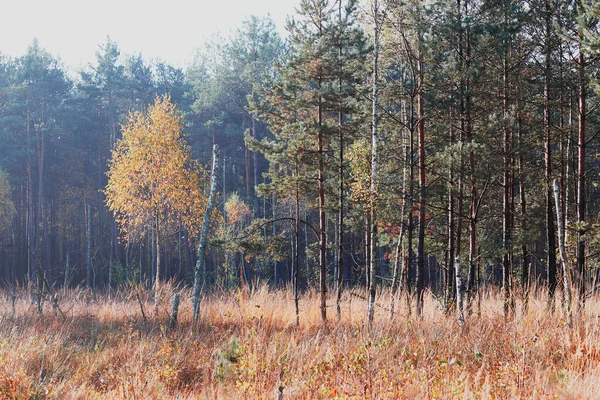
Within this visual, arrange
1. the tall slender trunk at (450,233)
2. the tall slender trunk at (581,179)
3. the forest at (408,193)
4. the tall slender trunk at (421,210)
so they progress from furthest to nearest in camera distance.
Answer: the tall slender trunk at (421,210) → the tall slender trunk at (450,233) → the tall slender trunk at (581,179) → the forest at (408,193)

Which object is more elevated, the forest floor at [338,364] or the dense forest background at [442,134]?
the dense forest background at [442,134]

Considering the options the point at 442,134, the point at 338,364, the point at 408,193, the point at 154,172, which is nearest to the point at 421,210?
the point at 408,193

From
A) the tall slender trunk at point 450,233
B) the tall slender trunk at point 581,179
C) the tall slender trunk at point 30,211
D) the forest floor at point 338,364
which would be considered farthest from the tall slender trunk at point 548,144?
the tall slender trunk at point 30,211

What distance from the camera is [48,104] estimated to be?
117ft

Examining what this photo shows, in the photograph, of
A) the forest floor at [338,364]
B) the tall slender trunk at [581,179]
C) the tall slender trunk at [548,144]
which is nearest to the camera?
the forest floor at [338,364]

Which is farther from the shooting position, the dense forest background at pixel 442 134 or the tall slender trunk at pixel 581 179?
the dense forest background at pixel 442 134

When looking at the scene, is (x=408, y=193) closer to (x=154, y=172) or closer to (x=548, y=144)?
(x=548, y=144)

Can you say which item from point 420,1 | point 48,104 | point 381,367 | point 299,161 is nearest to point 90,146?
point 48,104

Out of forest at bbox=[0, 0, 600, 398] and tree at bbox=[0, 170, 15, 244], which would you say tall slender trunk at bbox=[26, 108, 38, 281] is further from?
forest at bbox=[0, 0, 600, 398]

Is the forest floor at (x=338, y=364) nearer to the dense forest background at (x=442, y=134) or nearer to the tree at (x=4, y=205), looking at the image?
the dense forest background at (x=442, y=134)

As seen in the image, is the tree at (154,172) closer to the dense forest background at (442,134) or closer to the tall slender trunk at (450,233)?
the dense forest background at (442,134)

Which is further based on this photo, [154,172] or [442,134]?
[154,172]

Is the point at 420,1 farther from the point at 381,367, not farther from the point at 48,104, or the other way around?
the point at 48,104

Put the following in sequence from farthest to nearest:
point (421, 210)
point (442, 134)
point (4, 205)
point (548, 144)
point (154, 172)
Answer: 1. point (4, 205)
2. point (154, 172)
3. point (442, 134)
4. point (548, 144)
5. point (421, 210)
